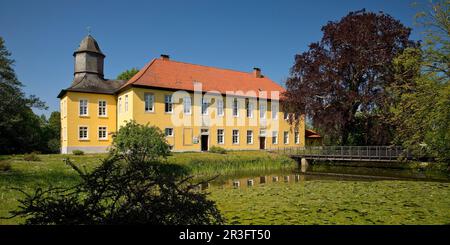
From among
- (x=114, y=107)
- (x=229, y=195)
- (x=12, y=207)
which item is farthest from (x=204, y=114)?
(x=12, y=207)

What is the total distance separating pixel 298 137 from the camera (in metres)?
39.9

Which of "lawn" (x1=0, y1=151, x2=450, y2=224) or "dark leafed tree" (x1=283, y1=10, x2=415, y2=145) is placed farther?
"dark leafed tree" (x1=283, y1=10, x2=415, y2=145)

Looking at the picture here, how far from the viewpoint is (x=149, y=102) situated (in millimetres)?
28594

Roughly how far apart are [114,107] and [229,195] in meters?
23.0

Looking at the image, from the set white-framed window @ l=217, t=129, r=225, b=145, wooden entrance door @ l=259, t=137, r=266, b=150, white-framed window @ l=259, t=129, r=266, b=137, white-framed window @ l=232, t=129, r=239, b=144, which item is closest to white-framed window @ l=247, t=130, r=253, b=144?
white-framed window @ l=259, t=129, r=266, b=137

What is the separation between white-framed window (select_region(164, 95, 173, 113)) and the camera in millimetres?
29484

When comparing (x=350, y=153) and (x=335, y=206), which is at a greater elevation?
(x=350, y=153)

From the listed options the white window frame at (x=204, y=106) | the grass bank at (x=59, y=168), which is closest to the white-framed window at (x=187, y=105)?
the white window frame at (x=204, y=106)

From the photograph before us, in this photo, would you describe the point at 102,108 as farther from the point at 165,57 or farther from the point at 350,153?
the point at 350,153

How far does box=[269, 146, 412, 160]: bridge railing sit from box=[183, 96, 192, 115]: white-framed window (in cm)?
1016

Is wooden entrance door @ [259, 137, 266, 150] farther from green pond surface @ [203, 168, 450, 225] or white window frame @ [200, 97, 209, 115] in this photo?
green pond surface @ [203, 168, 450, 225]

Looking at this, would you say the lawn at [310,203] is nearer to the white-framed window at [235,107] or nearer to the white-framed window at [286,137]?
the white-framed window at [235,107]

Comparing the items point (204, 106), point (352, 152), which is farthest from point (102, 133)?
point (352, 152)

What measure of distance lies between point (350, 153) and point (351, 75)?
7192 millimetres
